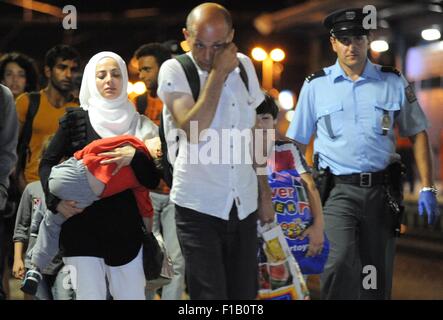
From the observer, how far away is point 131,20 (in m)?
16.5

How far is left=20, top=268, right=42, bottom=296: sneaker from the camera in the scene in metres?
4.48

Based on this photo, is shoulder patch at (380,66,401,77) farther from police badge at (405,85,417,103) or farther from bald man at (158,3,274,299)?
bald man at (158,3,274,299)

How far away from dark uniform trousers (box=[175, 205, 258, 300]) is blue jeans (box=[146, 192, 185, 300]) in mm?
1889

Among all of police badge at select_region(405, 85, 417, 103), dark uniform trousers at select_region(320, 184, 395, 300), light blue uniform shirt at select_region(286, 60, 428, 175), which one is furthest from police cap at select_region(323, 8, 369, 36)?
dark uniform trousers at select_region(320, 184, 395, 300)

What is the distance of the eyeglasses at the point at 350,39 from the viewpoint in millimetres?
5039

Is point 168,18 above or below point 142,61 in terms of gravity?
above

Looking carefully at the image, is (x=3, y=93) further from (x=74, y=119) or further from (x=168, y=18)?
(x=168, y=18)

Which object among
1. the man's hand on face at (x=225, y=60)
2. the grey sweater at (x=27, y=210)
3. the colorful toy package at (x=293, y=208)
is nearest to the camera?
the man's hand on face at (x=225, y=60)

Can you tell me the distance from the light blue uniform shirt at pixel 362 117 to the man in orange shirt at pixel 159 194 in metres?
1.24

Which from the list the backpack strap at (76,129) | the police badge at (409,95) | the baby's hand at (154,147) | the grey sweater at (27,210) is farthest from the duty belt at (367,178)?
the grey sweater at (27,210)

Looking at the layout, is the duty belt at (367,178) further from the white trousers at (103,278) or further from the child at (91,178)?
the white trousers at (103,278)
